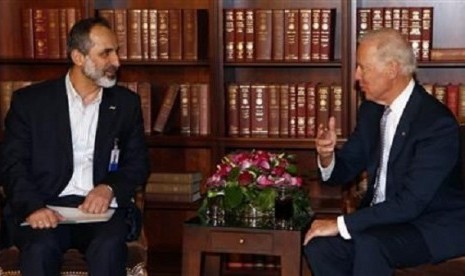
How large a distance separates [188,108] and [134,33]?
51cm

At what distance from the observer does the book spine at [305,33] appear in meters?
5.32

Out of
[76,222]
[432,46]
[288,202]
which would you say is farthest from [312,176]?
[76,222]

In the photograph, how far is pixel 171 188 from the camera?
5535 mm

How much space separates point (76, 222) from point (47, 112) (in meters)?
0.53

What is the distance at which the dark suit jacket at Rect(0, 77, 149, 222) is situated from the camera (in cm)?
434

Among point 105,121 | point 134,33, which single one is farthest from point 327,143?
point 134,33

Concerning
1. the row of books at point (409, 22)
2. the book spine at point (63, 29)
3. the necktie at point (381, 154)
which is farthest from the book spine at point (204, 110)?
the necktie at point (381, 154)

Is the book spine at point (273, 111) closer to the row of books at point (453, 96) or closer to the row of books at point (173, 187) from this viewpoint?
the row of books at point (173, 187)

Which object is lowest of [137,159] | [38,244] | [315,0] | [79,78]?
[38,244]

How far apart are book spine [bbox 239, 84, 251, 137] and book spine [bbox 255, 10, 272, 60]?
0.21 m

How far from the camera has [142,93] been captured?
5574 mm

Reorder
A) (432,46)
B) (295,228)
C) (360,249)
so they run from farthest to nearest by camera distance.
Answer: (432,46), (295,228), (360,249)

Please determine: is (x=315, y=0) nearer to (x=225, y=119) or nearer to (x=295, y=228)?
(x=225, y=119)

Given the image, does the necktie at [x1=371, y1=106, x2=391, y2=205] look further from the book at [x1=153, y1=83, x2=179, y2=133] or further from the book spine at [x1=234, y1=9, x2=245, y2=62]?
the book at [x1=153, y1=83, x2=179, y2=133]
